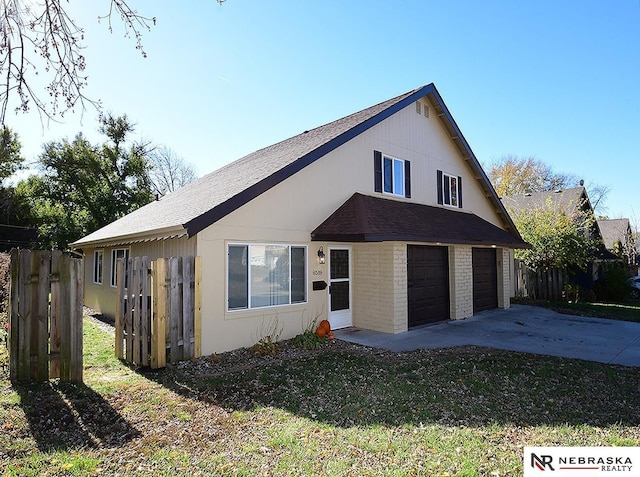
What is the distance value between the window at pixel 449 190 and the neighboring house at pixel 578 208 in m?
7.35

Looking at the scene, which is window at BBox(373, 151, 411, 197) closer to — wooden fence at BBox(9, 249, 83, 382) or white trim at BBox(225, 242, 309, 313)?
white trim at BBox(225, 242, 309, 313)

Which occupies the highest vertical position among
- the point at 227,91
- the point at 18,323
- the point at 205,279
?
the point at 227,91

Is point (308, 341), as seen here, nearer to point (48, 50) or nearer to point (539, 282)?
point (48, 50)

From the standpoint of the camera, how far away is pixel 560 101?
50.1 feet

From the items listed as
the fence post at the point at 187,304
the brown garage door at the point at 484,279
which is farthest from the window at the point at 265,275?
the brown garage door at the point at 484,279

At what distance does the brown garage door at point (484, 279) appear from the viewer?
13461mm

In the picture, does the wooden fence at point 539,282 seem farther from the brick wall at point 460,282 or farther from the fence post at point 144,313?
the fence post at point 144,313

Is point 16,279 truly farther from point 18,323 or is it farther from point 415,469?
point 415,469

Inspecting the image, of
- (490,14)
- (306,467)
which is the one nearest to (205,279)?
(306,467)

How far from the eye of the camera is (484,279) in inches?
550

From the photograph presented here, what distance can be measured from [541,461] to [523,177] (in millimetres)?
41263

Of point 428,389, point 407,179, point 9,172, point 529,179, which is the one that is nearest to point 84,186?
point 9,172

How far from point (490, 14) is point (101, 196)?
86.7 feet

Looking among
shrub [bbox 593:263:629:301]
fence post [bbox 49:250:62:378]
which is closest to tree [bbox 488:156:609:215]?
shrub [bbox 593:263:629:301]
